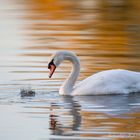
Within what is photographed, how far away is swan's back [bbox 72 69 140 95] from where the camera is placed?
53.1ft

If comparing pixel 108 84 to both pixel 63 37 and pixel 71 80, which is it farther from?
pixel 63 37

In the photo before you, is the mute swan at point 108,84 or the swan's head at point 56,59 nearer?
the mute swan at point 108,84

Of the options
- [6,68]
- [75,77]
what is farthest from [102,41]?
[75,77]

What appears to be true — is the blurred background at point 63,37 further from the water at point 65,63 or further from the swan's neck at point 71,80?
the swan's neck at point 71,80

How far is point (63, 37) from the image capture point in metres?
24.2

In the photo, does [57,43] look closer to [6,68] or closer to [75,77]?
[6,68]

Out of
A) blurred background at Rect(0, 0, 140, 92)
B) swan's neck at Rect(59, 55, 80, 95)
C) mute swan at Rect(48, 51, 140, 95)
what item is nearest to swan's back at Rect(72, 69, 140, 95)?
mute swan at Rect(48, 51, 140, 95)

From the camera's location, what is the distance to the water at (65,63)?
13.0 meters

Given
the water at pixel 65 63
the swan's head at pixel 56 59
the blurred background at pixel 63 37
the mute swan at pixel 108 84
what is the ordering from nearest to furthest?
the water at pixel 65 63 → the mute swan at pixel 108 84 → the swan's head at pixel 56 59 → the blurred background at pixel 63 37

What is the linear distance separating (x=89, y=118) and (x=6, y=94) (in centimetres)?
276

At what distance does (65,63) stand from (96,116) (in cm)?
611

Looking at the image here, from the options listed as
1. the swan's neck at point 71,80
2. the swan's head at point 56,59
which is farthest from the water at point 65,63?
the swan's head at point 56,59

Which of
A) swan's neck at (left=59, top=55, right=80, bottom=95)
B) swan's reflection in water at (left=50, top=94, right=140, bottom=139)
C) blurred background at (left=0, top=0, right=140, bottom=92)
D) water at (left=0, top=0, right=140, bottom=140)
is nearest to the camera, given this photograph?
swan's reflection in water at (left=50, top=94, right=140, bottom=139)

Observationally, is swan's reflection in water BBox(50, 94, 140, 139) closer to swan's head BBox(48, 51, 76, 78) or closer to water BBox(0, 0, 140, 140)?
water BBox(0, 0, 140, 140)
